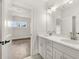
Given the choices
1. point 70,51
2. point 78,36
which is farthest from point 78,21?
point 70,51

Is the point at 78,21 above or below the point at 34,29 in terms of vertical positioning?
above

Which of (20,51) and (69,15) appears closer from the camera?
(69,15)

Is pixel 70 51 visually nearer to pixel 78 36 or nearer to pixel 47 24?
pixel 78 36

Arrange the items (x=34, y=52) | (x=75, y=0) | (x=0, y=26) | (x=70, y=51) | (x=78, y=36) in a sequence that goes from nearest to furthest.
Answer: (x=0, y=26) → (x=70, y=51) → (x=78, y=36) → (x=75, y=0) → (x=34, y=52)

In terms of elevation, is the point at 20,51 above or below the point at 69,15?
below

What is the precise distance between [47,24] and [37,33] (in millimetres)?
636

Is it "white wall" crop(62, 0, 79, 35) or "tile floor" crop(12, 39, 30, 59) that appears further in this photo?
"tile floor" crop(12, 39, 30, 59)

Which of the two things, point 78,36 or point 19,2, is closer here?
point 78,36

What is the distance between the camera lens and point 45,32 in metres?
3.05

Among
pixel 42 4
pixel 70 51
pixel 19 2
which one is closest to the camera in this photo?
pixel 70 51

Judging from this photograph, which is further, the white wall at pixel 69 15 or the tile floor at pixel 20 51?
the tile floor at pixel 20 51

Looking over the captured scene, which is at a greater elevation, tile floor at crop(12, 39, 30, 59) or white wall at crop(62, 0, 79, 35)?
white wall at crop(62, 0, 79, 35)

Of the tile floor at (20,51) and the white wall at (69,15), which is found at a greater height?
the white wall at (69,15)

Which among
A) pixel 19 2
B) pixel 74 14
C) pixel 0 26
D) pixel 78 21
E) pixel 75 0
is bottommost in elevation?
pixel 0 26
